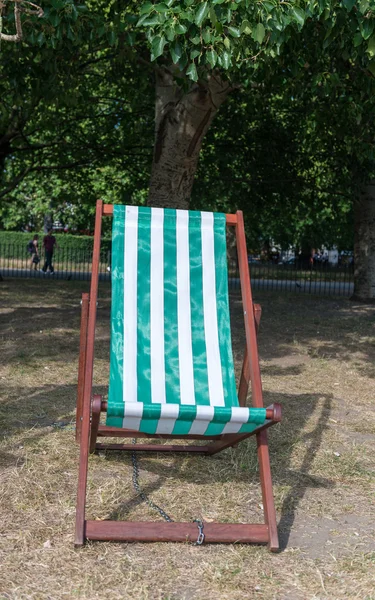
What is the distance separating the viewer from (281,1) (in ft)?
17.4

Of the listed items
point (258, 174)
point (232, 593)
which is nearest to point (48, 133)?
point (258, 174)

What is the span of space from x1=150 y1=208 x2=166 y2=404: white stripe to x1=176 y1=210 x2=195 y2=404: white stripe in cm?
10

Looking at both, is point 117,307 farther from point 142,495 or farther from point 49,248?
point 49,248

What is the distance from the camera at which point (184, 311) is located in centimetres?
396

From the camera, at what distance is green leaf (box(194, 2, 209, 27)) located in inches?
196

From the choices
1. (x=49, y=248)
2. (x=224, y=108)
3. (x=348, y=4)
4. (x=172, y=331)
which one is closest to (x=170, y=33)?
(x=348, y=4)

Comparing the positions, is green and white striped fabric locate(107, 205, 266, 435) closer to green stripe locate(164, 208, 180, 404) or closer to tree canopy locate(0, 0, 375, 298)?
green stripe locate(164, 208, 180, 404)

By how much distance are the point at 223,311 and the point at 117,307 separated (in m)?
0.63

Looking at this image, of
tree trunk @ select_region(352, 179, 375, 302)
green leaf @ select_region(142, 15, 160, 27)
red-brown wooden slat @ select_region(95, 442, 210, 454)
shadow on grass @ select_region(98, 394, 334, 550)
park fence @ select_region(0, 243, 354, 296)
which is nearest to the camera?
shadow on grass @ select_region(98, 394, 334, 550)

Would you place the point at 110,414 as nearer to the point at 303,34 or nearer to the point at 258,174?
the point at 303,34

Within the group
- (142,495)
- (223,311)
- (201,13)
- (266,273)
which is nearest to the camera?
(142,495)

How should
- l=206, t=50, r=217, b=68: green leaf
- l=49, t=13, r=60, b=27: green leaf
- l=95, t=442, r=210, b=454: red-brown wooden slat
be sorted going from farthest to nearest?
l=49, t=13, r=60, b=27: green leaf, l=206, t=50, r=217, b=68: green leaf, l=95, t=442, r=210, b=454: red-brown wooden slat

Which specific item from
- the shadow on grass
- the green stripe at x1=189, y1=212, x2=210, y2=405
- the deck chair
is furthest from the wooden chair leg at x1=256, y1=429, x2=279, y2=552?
the green stripe at x1=189, y1=212, x2=210, y2=405

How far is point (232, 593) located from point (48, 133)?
14.5 m
